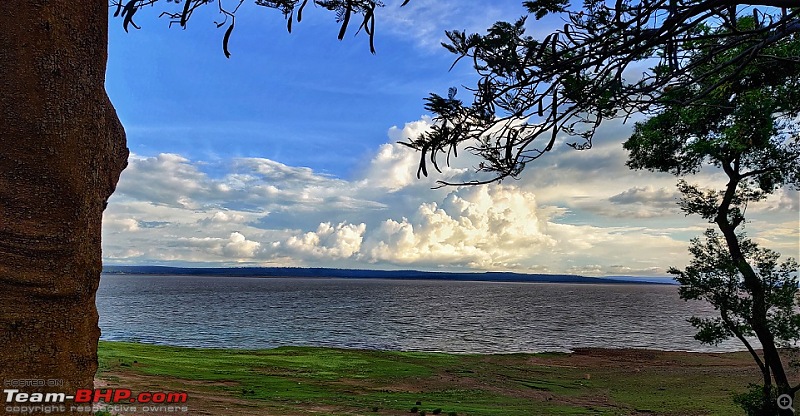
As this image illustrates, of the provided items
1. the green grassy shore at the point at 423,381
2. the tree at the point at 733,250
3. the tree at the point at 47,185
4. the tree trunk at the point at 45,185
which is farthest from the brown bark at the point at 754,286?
the tree trunk at the point at 45,185

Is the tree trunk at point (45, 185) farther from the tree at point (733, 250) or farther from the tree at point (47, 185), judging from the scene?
the tree at point (733, 250)

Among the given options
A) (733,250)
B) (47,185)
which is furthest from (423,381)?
(47,185)

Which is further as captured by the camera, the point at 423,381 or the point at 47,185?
the point at 423,381

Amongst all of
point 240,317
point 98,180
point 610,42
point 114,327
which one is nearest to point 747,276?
point 610,42

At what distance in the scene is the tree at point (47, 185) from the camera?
3.92m

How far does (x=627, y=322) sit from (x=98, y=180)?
79092mm

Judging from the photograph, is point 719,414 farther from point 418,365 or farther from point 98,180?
point 98,180

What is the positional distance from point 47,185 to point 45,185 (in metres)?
0.01

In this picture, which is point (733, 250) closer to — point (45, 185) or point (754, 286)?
point (754, 286)

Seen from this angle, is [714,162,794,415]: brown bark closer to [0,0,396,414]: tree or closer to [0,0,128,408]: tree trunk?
[0,0,396,414]: tree

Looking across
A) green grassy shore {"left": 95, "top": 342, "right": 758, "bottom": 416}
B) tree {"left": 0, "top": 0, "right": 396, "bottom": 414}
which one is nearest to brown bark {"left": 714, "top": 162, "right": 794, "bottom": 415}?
green grassy shore {"left": 95, "top": 342, "right": 758, "bottom": 416}

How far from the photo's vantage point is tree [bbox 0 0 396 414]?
3924 millimetres

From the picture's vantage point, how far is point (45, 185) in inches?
158

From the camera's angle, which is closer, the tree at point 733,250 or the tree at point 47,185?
the tree at point 47,185
